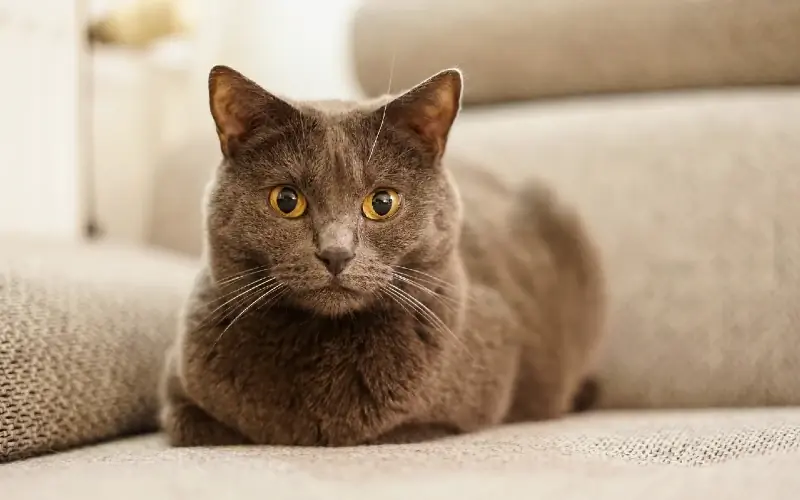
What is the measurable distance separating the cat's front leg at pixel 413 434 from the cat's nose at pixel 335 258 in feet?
0.77

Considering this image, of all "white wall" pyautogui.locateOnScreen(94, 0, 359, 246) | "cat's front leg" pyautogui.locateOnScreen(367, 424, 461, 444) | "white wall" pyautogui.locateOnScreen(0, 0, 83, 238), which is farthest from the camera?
"white wall" pyautogui.locateOnScreen(94, 0, 359, 246)

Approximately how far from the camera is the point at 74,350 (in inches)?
41.4

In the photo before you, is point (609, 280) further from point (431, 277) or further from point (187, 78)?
point (187, 78)

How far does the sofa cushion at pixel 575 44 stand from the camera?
1.68 metres

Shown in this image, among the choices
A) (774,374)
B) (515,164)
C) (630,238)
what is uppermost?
(515,164)

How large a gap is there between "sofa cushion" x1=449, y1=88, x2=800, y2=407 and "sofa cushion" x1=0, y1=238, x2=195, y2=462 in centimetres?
82

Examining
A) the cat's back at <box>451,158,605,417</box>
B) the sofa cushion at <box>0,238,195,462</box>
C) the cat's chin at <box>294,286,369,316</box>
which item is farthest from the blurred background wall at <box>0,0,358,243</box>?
the cat's chin at <box>294,286,369,316</box>

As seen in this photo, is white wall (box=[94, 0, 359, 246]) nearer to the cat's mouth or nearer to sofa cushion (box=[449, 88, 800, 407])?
sofa cushion (box=[449, 88, 800, 407])

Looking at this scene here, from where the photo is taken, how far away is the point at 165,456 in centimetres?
88

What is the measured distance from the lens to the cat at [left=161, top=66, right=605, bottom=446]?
3.07 ft

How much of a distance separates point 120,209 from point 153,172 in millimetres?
141

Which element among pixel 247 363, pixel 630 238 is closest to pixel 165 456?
pixel 247 363

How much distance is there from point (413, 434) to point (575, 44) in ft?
3.63

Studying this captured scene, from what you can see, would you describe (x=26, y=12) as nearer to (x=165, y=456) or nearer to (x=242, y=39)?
(x=242, y=39)
